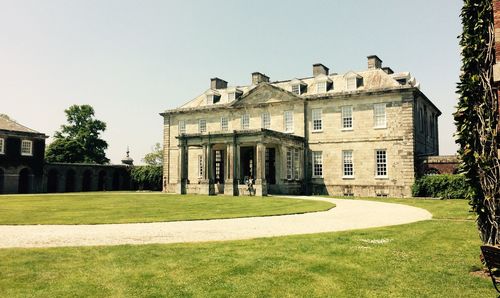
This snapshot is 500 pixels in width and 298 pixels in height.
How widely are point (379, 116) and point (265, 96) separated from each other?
1138 cm

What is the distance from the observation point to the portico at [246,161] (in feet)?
108

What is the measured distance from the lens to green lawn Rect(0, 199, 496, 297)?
626 centimetres

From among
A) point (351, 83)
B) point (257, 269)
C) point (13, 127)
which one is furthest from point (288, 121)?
point (257, 269)

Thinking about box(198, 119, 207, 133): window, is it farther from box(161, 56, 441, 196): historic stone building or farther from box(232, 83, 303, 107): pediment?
box(232, 83, 303, 107): pediment

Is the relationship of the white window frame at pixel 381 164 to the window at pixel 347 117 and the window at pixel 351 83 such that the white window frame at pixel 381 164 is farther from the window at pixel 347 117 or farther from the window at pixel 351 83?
the window at pixel 351 83

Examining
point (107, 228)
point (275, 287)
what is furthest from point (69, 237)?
point (275, 287)

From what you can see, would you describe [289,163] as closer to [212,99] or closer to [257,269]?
[212,99]

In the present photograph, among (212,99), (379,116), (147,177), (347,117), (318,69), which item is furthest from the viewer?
(147,177)

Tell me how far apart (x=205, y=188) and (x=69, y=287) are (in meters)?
28.0

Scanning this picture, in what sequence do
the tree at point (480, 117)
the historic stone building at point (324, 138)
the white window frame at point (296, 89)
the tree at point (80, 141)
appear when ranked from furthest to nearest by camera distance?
the tree at point (80, 141), the white window frame at point (296, 89), the historic stone building at point (324, 138), the tree at point (480, 117)

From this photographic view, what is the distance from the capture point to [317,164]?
3766 cm

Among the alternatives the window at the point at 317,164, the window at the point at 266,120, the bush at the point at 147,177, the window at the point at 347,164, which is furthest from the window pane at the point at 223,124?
the window at the point at 347,164

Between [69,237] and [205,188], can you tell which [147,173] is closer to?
[205,188]

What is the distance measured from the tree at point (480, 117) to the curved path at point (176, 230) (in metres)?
5.38
